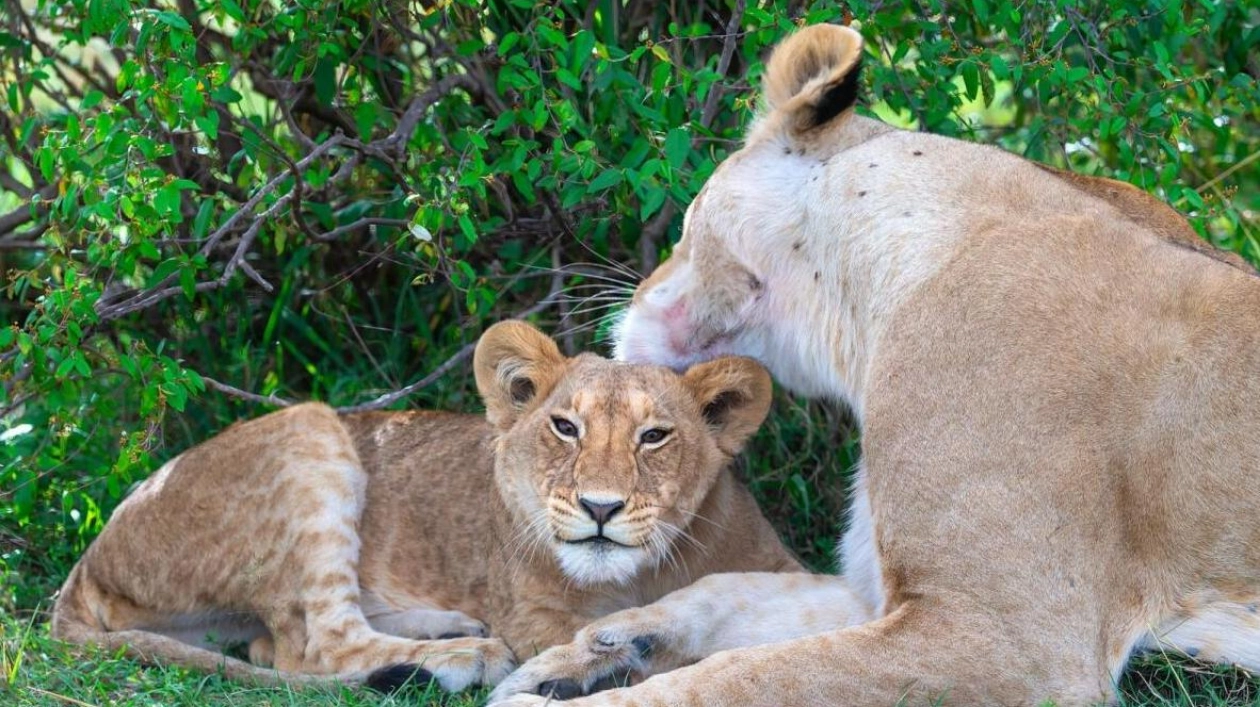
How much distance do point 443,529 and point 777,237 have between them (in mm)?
1369

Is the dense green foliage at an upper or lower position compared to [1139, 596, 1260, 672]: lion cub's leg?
upper

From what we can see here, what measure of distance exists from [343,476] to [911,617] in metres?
1.87

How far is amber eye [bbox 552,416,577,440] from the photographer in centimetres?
392

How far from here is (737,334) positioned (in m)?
4.01

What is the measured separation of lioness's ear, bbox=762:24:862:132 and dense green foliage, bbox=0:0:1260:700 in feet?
A: 1.35

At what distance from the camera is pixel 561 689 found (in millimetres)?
3566

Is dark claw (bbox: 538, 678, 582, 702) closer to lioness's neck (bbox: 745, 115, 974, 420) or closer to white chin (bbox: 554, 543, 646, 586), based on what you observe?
white chin (bbox: 554, 543, 646, 586)

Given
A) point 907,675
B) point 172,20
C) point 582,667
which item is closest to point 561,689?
point 582,667

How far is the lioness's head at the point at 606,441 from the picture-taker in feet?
12.3

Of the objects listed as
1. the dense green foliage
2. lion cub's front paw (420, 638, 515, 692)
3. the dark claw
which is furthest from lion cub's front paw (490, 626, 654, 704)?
the dense green foliage

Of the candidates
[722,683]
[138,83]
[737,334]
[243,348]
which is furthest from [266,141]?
[722,683]

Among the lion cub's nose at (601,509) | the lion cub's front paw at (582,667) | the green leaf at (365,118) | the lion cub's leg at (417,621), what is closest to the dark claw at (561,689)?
the lion cub's front paw at (582,667)

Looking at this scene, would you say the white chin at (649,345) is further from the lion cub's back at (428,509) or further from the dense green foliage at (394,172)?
the lion cub's back at (428,509)

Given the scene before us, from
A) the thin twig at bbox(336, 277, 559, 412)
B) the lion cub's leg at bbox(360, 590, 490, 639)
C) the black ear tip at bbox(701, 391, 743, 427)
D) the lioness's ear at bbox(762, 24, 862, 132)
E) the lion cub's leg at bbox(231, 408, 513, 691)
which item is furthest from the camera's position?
the thin twig at bbox(336, 277, 559, 412)
